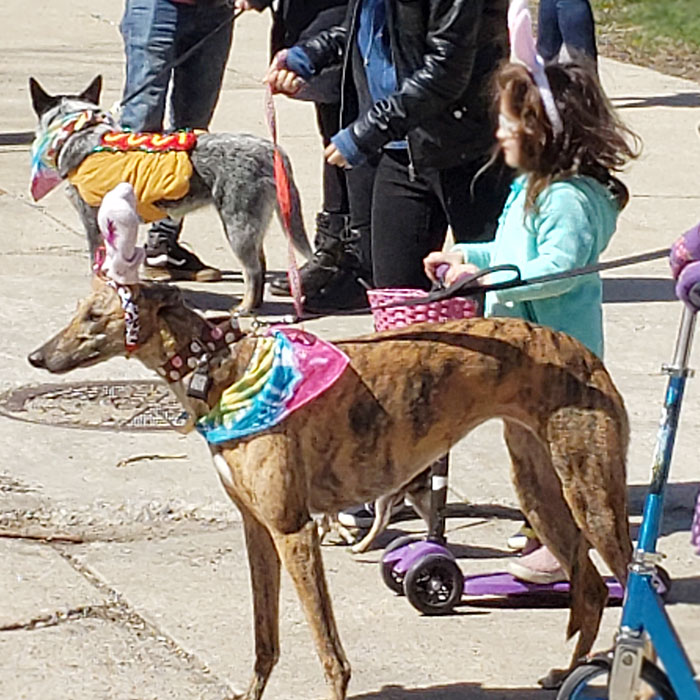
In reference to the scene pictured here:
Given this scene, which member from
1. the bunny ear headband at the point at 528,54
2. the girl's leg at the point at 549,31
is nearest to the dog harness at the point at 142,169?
the girl's leg at the point at 549,31

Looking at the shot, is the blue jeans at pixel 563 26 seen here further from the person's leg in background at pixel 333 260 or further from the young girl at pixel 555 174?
the person's leg in background at pixel 333 260

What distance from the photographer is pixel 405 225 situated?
5434 mm

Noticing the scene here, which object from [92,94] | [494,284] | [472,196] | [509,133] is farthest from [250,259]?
[494,284]

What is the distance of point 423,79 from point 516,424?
1.12 m

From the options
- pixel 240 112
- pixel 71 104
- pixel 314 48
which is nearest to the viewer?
pixel 314 48

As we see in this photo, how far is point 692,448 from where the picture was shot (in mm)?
6430

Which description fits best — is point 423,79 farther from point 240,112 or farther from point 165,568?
point 240,112

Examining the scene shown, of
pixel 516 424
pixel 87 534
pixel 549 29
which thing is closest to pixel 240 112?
pixel 549 29

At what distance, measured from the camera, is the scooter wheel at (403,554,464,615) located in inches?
197

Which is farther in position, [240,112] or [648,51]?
[648,51]

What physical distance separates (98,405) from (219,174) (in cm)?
138

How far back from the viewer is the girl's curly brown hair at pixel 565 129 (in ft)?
15.3

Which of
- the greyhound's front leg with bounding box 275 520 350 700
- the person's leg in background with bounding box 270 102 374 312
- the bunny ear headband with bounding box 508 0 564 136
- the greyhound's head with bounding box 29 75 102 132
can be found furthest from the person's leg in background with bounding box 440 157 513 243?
the greyhound's head with bounding box 29 75 102 132

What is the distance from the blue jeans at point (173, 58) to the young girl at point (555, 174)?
153 inches
